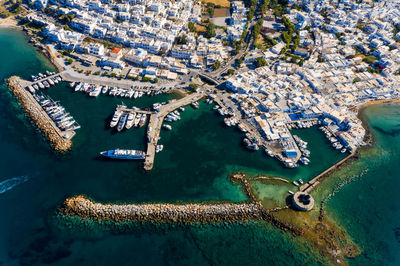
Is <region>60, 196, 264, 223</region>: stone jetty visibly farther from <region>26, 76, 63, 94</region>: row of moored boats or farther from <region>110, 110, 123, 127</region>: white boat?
<region>26, 76, 63, 94</region>: row of moored boats

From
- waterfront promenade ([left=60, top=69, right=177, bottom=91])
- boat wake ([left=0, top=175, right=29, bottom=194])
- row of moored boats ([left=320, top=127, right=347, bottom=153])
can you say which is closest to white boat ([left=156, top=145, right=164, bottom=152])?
waterfront promenade ([left=60, top=69, right=177, bottom=91])

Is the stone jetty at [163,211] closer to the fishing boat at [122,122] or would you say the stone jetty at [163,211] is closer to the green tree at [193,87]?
the fishing boat at [122,122]

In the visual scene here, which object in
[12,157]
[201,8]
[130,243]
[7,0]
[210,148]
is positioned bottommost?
[130,243]

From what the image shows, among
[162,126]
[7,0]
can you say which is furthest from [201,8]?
[7,0]

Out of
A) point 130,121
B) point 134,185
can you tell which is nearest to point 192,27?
point 130,121

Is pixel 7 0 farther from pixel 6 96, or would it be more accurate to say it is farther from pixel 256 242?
pixel 256 242

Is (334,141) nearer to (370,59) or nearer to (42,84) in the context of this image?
(370,59)

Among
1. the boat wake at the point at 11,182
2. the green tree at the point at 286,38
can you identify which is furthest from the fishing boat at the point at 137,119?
the green tree at the point at 286,38
